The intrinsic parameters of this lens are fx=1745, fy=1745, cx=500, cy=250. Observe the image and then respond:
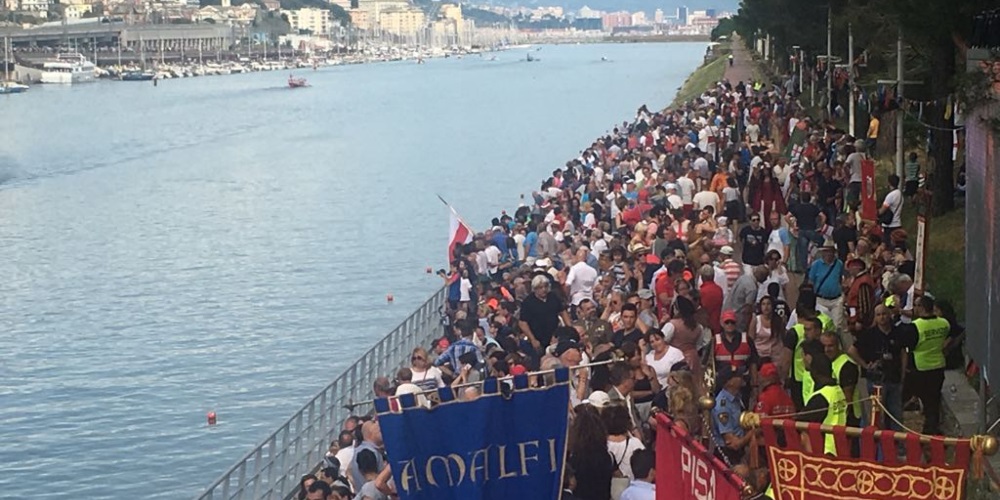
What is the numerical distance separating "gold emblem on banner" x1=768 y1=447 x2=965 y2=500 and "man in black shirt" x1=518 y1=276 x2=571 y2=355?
26.6 ft

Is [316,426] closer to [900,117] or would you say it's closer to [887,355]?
[887,355]

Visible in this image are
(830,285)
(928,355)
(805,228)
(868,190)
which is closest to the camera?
(928,355)

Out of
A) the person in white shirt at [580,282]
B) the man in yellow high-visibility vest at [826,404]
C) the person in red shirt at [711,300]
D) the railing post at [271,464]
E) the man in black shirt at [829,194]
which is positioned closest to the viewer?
the man in yellow high-visibility vest at [826,404]

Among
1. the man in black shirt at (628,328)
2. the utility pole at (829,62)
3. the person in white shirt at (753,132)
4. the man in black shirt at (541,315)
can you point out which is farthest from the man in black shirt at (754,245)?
the utility pole at (829,62)

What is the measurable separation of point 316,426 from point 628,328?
5835 mm

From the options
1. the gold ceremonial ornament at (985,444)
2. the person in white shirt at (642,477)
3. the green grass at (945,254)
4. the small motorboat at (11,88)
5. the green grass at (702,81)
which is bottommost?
the small motorboat at (11,88)

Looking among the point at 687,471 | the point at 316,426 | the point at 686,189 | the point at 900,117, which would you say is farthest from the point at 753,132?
the point at 687,471

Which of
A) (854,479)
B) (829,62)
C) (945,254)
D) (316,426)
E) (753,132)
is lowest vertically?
(316,426)

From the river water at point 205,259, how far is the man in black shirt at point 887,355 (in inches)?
502

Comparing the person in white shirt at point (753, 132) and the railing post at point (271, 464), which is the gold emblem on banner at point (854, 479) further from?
the person in white shirt at point (753, 132)

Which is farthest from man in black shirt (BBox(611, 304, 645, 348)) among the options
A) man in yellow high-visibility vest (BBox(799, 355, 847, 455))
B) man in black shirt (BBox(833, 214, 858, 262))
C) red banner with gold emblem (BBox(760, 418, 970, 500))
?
red banner with gold emblem (BBox(760, 418, 970, 500))

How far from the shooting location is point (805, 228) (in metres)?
21.1

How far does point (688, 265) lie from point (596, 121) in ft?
269

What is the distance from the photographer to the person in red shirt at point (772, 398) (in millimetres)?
11359
